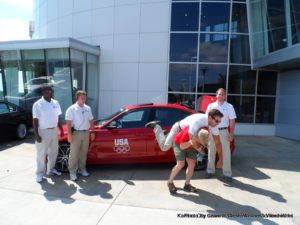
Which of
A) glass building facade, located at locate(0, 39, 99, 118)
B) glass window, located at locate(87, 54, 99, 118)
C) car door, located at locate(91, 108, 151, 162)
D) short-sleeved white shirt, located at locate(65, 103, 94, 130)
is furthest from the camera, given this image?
glass window, located at locate(87, 54, 99, 118)

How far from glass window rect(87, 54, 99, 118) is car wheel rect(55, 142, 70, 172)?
25.8 ft

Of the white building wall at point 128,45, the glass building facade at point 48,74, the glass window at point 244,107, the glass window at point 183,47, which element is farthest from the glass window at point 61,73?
the glass window at point 244,107

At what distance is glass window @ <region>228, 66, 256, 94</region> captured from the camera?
1274 centimetres

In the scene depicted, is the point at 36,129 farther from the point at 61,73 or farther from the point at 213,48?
the point at 213,48

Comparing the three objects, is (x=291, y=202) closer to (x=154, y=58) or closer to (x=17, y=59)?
(x=154, y=58)

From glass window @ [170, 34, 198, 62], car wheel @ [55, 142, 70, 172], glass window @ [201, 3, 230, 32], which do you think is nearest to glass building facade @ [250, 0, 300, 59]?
glass window @ [201, 3, 230, 32]

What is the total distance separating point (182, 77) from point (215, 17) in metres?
3.09

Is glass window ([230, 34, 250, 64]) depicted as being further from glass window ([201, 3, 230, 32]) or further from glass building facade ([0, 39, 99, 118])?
glass building facade ([0, 39, 99, 118])

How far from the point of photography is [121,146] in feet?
20.5

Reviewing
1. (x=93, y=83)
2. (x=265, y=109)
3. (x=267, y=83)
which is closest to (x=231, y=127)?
(x=265, y=109)

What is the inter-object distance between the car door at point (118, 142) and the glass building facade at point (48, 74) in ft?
21.8

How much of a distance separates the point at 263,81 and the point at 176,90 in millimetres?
4057

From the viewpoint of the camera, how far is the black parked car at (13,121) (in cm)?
922

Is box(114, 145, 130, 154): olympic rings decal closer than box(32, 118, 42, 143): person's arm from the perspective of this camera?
No
